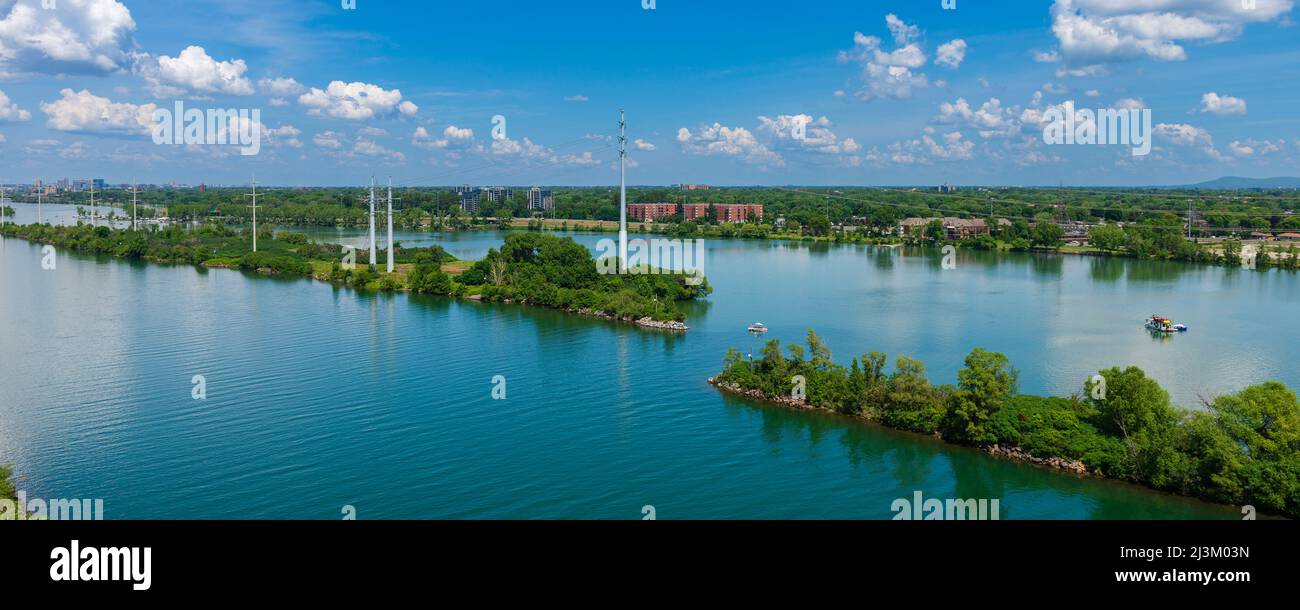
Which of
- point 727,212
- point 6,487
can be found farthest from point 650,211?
point 6,487

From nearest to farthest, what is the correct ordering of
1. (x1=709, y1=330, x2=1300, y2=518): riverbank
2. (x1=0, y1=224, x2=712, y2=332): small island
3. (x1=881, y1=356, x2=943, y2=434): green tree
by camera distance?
(x1=709, y1=330, x2=1300, y2=518): riverbank < (x1=881, y1=356, x2=943, y2=434): green tree < (x1=0, y1=224, x2=712, y2=332): small island

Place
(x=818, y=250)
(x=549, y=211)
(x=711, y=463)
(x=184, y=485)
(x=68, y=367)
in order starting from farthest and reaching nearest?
(x=549, y=211) → (x=818, y=250) → (x=68, y=367) → (x=711, y=463) → (x=184, y=485)

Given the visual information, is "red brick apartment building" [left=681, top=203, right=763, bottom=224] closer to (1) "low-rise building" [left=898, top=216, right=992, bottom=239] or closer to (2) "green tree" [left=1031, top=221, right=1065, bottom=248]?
(1) "low-rise building" [left=898, top=216, right=992, bottom=239]

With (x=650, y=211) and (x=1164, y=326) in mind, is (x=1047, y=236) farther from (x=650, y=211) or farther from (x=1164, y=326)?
(x=650, y=211)

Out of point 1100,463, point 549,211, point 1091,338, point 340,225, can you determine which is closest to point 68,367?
point 1100,463

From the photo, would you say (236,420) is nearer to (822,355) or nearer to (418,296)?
(822,355)

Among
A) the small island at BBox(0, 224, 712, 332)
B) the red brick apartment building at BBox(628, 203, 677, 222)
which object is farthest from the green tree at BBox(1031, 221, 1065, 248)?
the red brick apartment building at BBox(628, 203, 677, 222)
